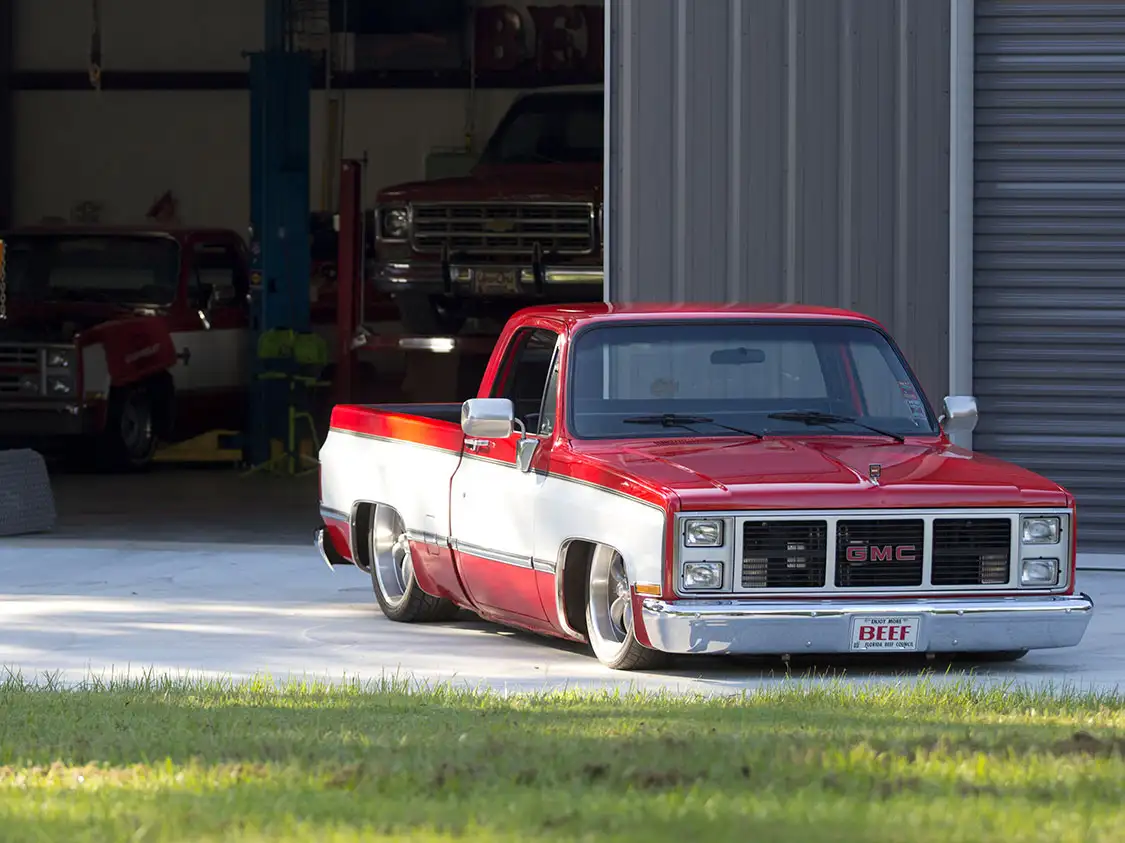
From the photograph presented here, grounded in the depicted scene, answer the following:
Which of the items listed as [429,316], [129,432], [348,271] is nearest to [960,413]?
[429,316]

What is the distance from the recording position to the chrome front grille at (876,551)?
8562 mm

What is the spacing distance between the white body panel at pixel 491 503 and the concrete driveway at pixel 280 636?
1.60 feet

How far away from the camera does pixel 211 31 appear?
33594 mm

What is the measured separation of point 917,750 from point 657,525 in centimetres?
235

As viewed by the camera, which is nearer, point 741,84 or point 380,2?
point 741,84

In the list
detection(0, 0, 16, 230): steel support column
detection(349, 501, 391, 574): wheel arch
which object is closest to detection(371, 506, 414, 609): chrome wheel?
detection(349, 501, 391, 574): wheel arch

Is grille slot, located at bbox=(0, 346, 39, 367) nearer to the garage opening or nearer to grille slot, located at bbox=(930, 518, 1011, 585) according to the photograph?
the garage opening

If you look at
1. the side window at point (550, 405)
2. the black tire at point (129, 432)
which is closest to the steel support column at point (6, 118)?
the black tire at point (129, 432)

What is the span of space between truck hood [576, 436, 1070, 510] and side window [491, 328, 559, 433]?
0.81m

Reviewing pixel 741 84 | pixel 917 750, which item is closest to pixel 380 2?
pixel 741 84

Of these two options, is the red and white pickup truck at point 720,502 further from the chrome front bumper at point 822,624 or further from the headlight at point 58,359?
the headlight at point 58,359

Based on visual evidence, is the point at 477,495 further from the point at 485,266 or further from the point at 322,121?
the point at 322,121

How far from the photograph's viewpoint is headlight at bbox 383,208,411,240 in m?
20.1

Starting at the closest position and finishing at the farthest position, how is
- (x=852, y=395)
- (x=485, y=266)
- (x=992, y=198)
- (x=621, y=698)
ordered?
(x=621, y=698) < (x=852, y=395) < (x=992, y=198) < (x=485, y=266)
